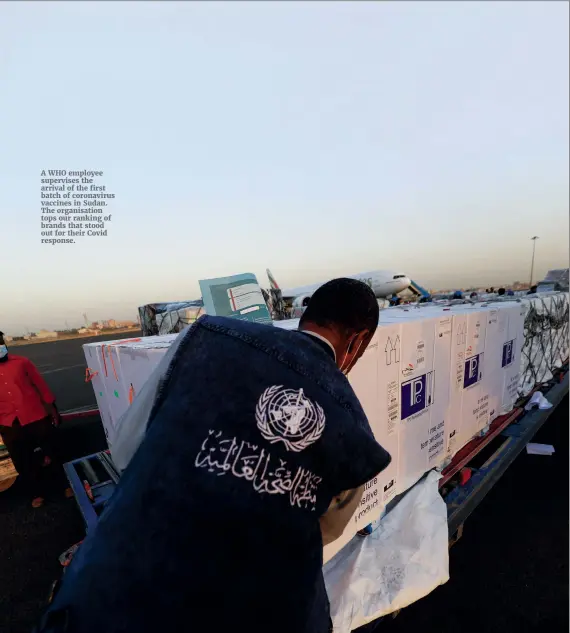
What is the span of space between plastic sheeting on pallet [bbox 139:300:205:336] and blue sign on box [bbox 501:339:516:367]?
13.1 feet

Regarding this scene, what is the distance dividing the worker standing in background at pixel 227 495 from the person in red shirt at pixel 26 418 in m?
3.79

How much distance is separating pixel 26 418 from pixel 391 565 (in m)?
4.29

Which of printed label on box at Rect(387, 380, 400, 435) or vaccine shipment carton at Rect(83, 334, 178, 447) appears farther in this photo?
printed label on box at Rect(387, 380, 400, 435)

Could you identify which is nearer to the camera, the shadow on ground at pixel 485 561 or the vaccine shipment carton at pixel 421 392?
the shadow on ground at pixel 485 561

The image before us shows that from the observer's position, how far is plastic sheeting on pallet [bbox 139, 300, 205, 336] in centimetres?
496

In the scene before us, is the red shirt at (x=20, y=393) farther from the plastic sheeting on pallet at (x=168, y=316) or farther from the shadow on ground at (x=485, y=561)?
the plastic sheeting on pallet at (x=168, y=316)

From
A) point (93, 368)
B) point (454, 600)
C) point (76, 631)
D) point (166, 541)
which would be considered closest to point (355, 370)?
point (166, 541)

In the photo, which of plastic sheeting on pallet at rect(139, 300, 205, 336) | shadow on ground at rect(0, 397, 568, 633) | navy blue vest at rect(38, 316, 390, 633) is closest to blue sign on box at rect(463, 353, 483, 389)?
shadow on ground at rect(0, 397, 568, 633)

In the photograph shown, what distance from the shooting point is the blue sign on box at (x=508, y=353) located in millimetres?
4049

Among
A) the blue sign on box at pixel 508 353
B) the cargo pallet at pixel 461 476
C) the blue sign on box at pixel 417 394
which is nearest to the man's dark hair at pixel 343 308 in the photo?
the blue sign on box at pixel 417 394

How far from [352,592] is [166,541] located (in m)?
1.84

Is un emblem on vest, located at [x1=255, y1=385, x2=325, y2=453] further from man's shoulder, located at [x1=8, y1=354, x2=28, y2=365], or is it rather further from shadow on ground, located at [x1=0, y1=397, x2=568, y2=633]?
man's shoulder, located at [x1=8, y1=354, x2=28, y2=365]

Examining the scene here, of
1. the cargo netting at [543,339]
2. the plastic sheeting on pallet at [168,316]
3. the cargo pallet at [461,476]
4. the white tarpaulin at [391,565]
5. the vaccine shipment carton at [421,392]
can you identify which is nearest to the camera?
the white tarpaulin at [391,565]

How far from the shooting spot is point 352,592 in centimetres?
201
